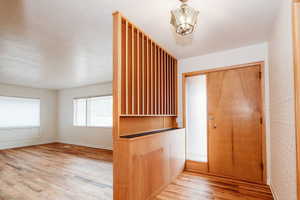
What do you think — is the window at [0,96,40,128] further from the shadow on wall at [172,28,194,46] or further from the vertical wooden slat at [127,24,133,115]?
the shadow on wall at [172,28,194,46]

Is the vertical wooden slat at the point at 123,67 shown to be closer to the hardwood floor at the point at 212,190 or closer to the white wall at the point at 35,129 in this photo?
the hardwood floor at the point at 212,190

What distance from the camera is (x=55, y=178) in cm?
308

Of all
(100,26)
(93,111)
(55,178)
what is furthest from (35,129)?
(100,26)

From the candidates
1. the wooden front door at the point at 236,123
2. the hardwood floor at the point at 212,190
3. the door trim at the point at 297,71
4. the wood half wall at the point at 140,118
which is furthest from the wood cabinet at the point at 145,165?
the door trim at the point at 297,71

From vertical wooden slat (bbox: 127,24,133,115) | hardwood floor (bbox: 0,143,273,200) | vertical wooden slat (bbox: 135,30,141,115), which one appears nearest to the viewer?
vertical wooden slat (bbox: 127,24,133,115)

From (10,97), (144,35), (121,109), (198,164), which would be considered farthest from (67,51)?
(10,97)

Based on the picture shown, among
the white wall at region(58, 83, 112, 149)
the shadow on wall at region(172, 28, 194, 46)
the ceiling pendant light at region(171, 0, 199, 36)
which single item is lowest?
the white wall at region(58, 83, 112, 149)

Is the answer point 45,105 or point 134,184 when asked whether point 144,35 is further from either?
point 45,105

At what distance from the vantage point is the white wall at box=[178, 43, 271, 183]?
2768mm

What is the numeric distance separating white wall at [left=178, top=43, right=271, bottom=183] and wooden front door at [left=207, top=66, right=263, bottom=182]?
0.41 ft

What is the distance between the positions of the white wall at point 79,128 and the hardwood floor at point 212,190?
354 centimetres

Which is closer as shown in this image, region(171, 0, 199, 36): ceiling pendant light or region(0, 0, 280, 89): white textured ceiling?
region(171, 0, 199, 36): ceiling pendant light

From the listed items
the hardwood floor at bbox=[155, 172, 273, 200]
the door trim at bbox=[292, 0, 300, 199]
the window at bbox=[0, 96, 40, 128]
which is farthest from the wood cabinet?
the window at bbox=[0, 96, 40, 128]

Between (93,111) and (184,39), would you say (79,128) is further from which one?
(184,39)
